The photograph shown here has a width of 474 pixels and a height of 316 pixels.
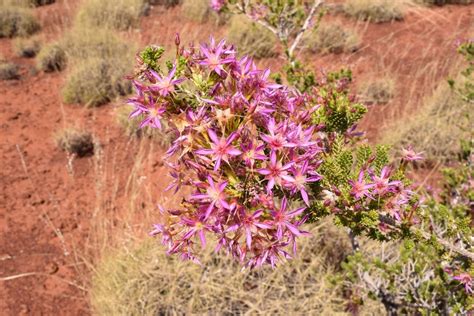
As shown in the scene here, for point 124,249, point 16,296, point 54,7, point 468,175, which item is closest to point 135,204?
point 124,249

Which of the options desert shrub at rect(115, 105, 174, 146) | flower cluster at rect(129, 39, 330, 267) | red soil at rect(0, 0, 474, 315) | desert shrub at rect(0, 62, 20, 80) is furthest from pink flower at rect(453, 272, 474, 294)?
desert shrub at rect(0, 62, 20, 80)

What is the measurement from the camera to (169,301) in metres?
3.51

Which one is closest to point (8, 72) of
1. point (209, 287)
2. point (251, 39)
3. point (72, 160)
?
point (72, 160)

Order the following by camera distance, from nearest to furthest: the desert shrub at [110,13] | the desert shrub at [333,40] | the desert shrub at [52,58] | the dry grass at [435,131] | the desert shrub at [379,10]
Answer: the dry grass at [435,131] → the desert shrub at [52,58] → the desert shrub at [333,40] → the desert shrub at [379,10] → the desert shrub at [110,13]

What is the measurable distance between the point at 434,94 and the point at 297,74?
→ 3.53m

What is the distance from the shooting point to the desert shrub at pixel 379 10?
31.6ft

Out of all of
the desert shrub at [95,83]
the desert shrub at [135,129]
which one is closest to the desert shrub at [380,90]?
the desert shrub at [135,129]

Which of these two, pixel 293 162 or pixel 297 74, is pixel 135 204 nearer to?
pixel 297 74

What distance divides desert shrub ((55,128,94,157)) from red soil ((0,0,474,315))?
142 millimetres

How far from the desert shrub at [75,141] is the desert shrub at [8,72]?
263cm

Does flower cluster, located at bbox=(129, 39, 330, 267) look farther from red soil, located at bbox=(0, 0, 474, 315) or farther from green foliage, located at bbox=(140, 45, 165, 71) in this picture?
red soil, located at bbox=(0, 0, 474, 315)

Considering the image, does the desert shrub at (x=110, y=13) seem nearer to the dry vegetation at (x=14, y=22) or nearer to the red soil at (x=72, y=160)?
the red soil at (x=72, y=160)

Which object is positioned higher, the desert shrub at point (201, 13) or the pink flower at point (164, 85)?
the pink flower at point (164, 85)

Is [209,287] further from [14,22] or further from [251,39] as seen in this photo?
[14,22]
